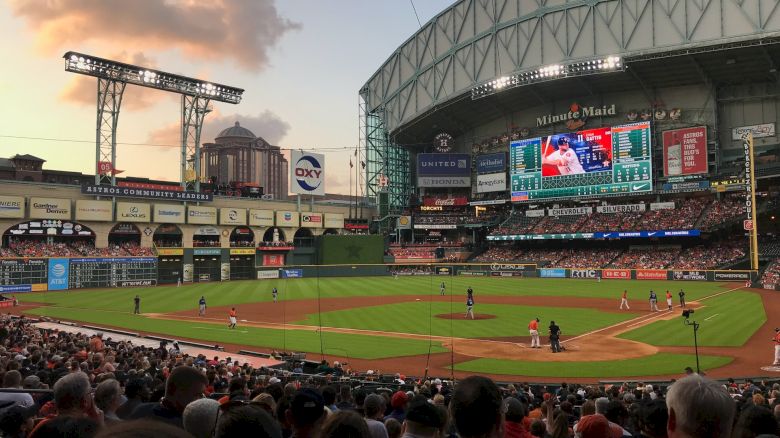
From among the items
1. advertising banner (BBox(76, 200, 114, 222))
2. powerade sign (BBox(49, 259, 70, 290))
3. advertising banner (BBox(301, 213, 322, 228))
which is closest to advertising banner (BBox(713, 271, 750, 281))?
advertising banner (BBox(301, 213, 322, 228))

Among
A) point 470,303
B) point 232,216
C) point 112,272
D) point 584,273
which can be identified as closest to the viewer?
point 470,303

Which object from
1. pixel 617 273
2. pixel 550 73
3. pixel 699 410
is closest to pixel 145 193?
pixel 550 73

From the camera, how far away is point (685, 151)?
6988 centimetres

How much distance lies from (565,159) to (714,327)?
49.8 m

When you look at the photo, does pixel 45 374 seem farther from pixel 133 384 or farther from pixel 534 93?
pixel 534 93

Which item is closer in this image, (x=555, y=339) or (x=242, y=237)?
(x=555, y=339)

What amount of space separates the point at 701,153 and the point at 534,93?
2360cm

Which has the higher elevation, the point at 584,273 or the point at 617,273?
the point at 617,273

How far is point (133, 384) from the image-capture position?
7.36 metres

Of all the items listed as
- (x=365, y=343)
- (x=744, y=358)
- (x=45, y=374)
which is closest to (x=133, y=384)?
A: (x=45, y=374)

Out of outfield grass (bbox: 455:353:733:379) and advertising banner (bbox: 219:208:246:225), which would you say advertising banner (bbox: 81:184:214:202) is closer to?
advertising banner (bbox: 219:208:246:225)

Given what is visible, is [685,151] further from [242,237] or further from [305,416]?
[305,416]

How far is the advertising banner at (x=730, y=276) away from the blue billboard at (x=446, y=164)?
148 ft

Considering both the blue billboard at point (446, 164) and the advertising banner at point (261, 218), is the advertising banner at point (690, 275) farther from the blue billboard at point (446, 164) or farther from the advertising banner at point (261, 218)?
the advertising banner at point (261, 218)
